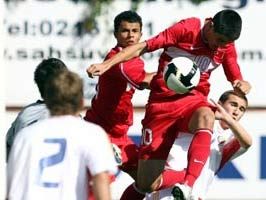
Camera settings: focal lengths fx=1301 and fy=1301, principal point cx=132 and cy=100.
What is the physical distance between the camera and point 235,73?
9.84m

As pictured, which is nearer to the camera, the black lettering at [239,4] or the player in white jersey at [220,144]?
the player in white jersey at [220,144]

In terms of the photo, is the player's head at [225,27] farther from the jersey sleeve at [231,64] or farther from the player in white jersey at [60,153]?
the player in white jersey at [60,153]

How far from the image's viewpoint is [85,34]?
12914mm

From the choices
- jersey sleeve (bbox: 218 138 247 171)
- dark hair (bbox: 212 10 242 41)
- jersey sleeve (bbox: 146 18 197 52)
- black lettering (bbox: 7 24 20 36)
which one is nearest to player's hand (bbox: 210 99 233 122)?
jersey sleeve (bbox: 218 138 247 171)

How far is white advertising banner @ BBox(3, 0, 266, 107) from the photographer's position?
12.9 meters

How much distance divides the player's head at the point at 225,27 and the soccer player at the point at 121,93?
96 cm

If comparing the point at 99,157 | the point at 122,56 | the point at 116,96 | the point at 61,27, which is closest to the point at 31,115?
the point at 122,56

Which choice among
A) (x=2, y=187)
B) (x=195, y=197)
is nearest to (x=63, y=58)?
(x=195, y=197)

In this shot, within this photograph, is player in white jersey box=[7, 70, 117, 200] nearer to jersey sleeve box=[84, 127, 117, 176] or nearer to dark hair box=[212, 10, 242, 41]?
jersey sleeve box=[84, 127, 117, 176]

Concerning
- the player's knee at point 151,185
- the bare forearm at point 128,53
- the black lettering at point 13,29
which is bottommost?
the player's knee at point 151,185

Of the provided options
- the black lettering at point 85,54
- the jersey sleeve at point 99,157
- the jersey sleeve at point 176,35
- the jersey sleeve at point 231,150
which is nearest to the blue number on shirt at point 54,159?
the jersey sleeve at point 99,157

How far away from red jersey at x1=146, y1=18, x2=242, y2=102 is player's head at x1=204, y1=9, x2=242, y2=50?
8.6 inches

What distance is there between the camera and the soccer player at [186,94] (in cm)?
925

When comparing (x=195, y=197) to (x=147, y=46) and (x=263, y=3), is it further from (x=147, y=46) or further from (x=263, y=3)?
(x=263, y=3)
